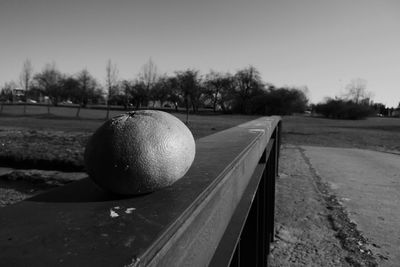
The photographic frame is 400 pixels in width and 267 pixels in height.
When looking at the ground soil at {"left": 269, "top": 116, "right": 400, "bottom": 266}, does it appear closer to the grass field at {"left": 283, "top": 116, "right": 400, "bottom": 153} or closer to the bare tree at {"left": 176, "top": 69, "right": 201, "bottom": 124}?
the grass field at {"left": 283, "top": 116, "right": 400, "bottom": 153}

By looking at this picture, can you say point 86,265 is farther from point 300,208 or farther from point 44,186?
point 44,186

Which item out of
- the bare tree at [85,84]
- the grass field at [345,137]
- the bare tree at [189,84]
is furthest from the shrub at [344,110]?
the bare tree at [85,84]

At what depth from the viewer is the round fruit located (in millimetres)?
1094

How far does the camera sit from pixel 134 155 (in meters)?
1.11

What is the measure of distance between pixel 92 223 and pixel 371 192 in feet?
29.2

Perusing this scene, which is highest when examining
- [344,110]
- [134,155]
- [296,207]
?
[134,155]

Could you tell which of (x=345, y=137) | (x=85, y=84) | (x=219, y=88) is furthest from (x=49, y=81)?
(x=345, y=137)

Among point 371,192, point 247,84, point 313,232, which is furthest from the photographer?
point 247,84

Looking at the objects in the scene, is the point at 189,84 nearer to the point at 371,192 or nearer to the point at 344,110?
the point at 344,110

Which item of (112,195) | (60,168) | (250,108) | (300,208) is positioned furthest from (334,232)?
(250,108)

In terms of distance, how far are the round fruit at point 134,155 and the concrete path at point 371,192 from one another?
442 centimetres

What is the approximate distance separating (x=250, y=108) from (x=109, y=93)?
30.4 metres

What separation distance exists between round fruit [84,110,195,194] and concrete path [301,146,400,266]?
14.5 feet

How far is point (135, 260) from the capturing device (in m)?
0.68
